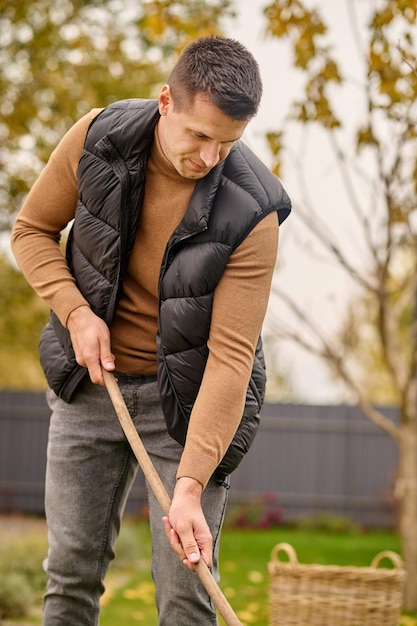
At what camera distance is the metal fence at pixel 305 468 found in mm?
11609

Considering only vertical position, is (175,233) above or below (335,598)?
above

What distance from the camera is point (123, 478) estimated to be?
2594 mm

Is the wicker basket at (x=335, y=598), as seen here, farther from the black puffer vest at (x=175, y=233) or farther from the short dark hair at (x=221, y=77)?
the short dark hair at (x=221, y=77)

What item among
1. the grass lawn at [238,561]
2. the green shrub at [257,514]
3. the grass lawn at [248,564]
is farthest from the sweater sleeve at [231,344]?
the green shrub at [257,514]

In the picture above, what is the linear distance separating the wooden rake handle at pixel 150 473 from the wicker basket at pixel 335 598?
6.41 ft

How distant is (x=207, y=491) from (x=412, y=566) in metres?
3.39

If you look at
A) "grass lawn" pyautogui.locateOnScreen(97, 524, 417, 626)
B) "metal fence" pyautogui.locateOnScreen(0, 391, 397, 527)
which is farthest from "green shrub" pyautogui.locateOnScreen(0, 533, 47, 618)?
"metal fence" pyautogui.locateOnScreen(0, 391, 397, 527)

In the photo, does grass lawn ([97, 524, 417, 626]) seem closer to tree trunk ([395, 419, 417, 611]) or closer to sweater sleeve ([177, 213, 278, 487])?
tree trunk ([395, 419, 417, 611])

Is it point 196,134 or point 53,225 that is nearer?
point 196,134

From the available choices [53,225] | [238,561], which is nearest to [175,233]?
[53,225]

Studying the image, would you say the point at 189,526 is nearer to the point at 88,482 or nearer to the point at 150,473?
the point at 150,473

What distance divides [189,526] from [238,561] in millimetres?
5809

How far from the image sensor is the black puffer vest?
2.32 metres

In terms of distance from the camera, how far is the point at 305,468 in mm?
11805
